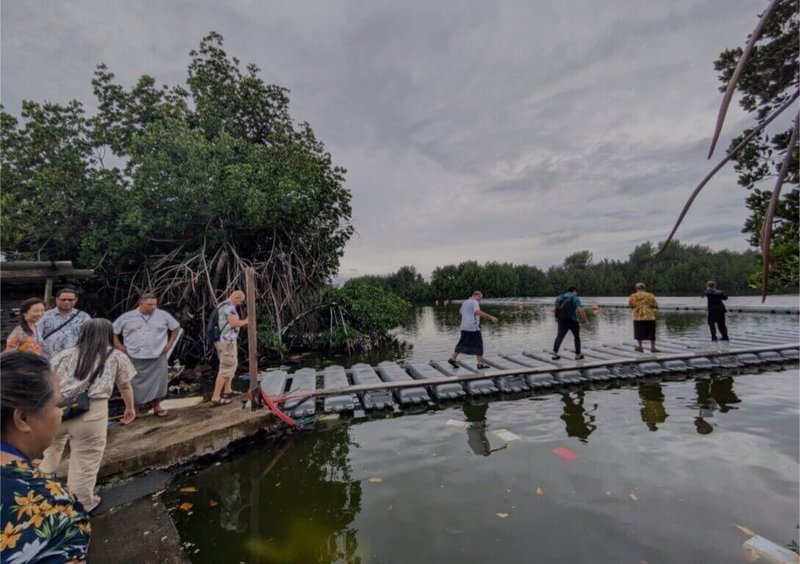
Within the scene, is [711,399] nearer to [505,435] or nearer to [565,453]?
[565,453]

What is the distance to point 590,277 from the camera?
5116 centimetres

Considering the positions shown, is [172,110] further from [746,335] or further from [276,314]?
[746,335]

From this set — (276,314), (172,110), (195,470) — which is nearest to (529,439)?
(195,470)

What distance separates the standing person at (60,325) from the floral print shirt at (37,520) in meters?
3.63

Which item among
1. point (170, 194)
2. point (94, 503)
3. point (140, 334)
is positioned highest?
point (170, 194)

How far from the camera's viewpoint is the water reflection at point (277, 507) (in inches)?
124

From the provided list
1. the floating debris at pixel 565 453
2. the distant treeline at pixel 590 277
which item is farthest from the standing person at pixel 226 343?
the distant treeline at pixel 590 277

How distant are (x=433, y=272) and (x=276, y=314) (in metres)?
46.7

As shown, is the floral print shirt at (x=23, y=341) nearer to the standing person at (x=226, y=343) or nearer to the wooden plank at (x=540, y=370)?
the standing person at (x=226, y=343)

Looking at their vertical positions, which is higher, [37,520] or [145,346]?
[145,346]

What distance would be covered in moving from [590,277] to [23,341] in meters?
56.0

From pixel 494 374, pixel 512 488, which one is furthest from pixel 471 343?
pixel 512 488

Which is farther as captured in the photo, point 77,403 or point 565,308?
point 565,308

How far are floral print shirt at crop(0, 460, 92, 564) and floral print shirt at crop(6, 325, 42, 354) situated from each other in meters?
3.24
